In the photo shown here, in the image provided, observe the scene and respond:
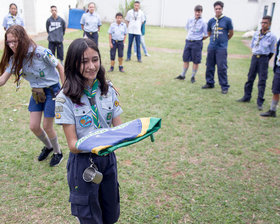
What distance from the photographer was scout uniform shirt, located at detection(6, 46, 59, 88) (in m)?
3.05

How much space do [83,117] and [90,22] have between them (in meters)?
8.09

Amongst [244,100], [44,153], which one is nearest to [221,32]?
[244,100]

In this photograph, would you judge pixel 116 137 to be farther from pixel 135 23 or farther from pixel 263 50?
pixel 135 23

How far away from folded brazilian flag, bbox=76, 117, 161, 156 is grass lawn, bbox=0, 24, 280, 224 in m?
1.51

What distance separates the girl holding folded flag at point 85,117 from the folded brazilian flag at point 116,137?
0.73 feet

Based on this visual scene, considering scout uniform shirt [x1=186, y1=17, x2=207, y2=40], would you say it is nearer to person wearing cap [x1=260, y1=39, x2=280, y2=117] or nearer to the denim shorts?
person wearing cap [x1=260, y1=39, x2=280, y2=117]

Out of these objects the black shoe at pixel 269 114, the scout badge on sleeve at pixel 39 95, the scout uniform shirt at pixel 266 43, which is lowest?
the black shoe at pixel 269 114

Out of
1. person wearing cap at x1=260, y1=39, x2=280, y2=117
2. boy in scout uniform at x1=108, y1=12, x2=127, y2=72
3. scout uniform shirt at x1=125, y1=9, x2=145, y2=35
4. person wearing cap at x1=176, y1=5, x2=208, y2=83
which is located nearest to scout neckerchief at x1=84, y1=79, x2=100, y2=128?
person wearing cap at x1=260, y1=39, x2=280, y2=117

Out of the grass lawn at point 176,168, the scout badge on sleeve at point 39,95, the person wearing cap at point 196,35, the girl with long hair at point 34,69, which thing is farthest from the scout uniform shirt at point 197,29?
the scout badge on sleeve at point 39,95

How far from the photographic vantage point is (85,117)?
1.88m

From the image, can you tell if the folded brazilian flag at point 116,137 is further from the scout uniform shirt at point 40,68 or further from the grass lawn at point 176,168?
the scout uniform shirt at point 40,68

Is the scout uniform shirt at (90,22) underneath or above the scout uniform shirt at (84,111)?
above

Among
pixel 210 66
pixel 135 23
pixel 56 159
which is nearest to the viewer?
pixel 56 159

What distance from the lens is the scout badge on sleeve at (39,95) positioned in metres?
3.18
